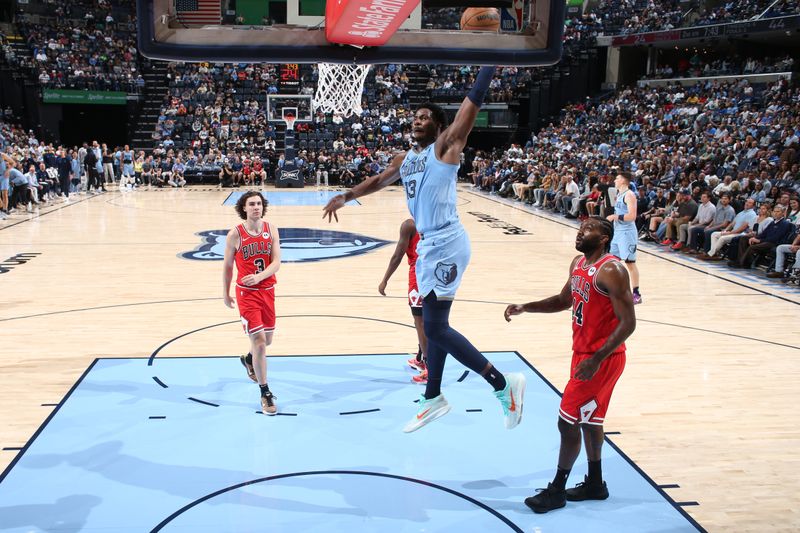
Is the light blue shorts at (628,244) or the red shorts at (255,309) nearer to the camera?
the red shorts at (255,309)

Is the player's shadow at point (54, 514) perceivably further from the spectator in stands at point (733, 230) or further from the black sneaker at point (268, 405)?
the spectator in stands at point (733, 230)

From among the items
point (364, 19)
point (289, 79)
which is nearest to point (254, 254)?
point (364, 19)

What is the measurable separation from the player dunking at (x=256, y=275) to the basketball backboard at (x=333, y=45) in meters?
1.17

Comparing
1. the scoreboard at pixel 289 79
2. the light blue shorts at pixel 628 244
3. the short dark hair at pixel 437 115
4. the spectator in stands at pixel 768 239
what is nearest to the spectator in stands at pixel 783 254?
the spectator in stands at pixel 768 239

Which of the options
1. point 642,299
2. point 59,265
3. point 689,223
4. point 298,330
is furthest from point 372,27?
point 689,223

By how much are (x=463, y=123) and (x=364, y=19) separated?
37.9 inches

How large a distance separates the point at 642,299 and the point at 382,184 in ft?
17.9

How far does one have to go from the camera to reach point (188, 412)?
197 inches

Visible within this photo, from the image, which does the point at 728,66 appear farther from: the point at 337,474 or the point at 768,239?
the point at 337,474

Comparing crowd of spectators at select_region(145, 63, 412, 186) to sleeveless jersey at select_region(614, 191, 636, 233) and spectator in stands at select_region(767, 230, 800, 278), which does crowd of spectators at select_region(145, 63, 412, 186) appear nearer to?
spectator in stands at select_region(767, 230, 800, 278)

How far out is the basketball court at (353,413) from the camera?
374 cm

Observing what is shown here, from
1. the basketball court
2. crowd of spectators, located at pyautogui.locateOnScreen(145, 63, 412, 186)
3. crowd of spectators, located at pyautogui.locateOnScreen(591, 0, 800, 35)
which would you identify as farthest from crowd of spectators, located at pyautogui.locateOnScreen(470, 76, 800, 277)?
crowd of spectators, located at pyautogui.locateOnScreen(145, 63, 412, 186)

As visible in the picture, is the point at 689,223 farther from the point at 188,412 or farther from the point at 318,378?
the point at 188,412

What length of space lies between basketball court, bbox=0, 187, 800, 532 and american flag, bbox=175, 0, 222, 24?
2.46m
